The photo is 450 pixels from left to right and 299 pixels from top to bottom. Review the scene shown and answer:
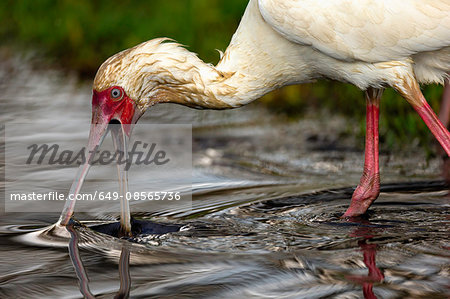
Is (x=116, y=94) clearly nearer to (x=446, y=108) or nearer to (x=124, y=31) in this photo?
(x=446, y=108)

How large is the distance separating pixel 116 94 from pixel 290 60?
1.17m

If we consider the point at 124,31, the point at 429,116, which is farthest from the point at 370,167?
the point at 124,31

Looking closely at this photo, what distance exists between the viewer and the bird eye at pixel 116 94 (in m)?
5.62

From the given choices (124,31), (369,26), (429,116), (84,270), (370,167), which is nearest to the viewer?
(84,270)

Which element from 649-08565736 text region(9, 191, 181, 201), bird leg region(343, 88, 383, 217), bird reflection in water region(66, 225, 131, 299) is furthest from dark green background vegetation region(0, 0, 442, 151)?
bird reflection in water region(66, 225, 131, 299)

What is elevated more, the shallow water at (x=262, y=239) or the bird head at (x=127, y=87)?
the bird head at (x=127, y=87)

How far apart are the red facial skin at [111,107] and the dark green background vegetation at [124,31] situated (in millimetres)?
3920

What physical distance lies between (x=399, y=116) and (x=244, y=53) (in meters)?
3.09

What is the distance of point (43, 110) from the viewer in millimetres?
9680

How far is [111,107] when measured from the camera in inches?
223

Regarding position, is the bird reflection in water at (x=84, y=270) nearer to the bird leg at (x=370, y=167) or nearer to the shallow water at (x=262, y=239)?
the shallow water at (x=262, y=239)

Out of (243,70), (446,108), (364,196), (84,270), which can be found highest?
(243,70)

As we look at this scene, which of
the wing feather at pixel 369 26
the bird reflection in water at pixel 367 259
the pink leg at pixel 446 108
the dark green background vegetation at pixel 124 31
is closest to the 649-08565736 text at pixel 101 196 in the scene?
the bird reflection in water at pixel 367 259

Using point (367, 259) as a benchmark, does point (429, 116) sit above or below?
above
